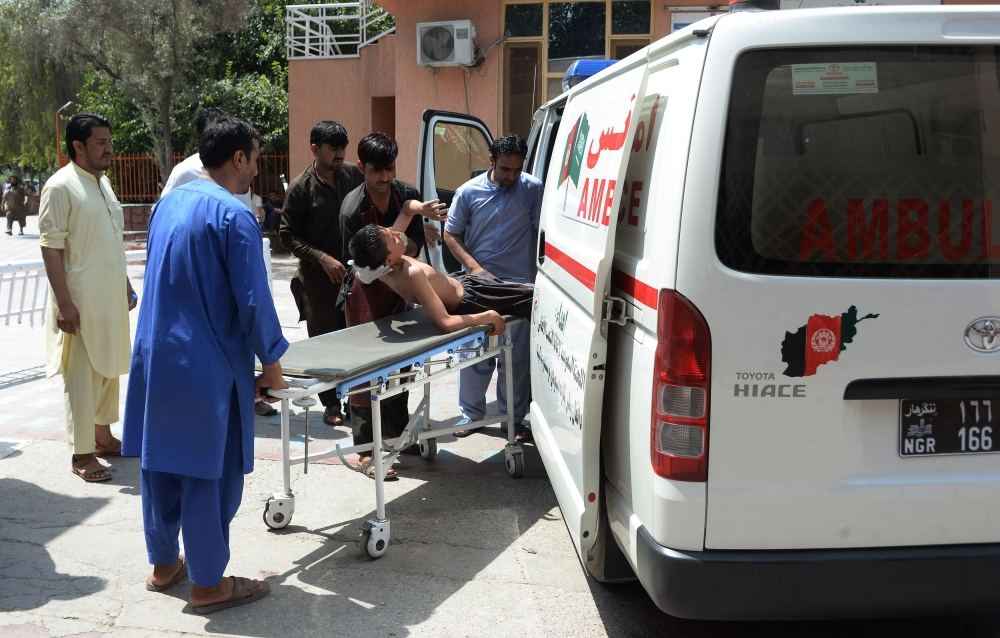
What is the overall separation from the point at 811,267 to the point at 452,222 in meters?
3.61

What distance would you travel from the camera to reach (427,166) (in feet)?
24.3

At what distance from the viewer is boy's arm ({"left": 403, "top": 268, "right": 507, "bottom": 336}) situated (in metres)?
4.56

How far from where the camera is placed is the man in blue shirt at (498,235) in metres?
5.70

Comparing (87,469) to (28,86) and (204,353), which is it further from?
(28,86)

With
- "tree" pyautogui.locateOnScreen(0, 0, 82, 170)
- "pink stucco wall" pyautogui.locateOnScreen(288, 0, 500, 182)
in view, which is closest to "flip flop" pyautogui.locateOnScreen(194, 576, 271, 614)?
"pink stucco wall" pyautogui.locateOnScreen(288, 0, 500, 182)

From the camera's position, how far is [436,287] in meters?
4.92

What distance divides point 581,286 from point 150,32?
1700 cm

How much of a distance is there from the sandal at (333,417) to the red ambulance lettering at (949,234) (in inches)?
175

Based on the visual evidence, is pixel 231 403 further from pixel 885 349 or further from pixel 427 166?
pixel 427 166

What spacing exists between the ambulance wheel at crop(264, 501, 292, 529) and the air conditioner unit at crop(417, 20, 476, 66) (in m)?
10.1

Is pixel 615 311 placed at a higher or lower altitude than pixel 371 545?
higher

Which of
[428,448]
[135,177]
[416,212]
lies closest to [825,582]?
[428,448]

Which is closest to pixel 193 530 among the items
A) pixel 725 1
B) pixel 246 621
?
pixel 246 621

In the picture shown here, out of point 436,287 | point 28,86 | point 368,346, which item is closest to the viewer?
point 368,346
